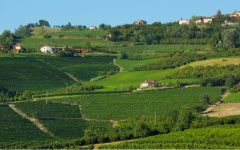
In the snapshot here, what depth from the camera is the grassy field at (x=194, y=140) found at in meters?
40.4

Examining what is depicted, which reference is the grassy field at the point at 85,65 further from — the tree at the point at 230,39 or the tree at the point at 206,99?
the tree at the point at 206,99

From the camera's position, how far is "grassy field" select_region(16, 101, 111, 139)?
168 ft

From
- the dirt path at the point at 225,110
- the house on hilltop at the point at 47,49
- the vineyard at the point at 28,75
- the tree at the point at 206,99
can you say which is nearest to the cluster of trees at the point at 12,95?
the vineyard at the point at 28,75

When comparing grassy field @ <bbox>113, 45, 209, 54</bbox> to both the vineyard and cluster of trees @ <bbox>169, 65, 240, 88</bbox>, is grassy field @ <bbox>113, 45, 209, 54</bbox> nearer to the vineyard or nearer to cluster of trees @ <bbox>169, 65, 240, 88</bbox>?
the vineyard

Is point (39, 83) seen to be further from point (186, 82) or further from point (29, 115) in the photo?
point (29, 115)

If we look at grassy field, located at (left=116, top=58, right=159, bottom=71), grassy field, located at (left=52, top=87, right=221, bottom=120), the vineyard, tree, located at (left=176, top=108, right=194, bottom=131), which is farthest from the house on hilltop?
tree, located at (left=176, top=108, right=194, bottom=131)

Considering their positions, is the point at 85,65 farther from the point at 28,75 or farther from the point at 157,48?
the point at 157,48

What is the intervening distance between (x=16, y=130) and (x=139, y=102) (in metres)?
15.1

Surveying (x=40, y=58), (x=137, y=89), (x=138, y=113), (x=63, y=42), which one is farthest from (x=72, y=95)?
(x=63, y=42)

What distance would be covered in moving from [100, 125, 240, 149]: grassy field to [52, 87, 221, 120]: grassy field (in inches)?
405

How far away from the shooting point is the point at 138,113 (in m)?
58.6

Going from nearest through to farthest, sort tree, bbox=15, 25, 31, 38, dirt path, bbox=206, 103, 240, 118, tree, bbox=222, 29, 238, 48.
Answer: dirt path, bbox=206, 103, 240, 118 → tree, bbox=222, 29, 238, 48 → tree, bbox=15, 25, 31, 38

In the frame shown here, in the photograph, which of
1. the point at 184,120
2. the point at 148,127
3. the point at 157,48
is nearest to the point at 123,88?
the point at 184,120

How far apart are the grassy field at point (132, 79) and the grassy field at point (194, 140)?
27277 mm
